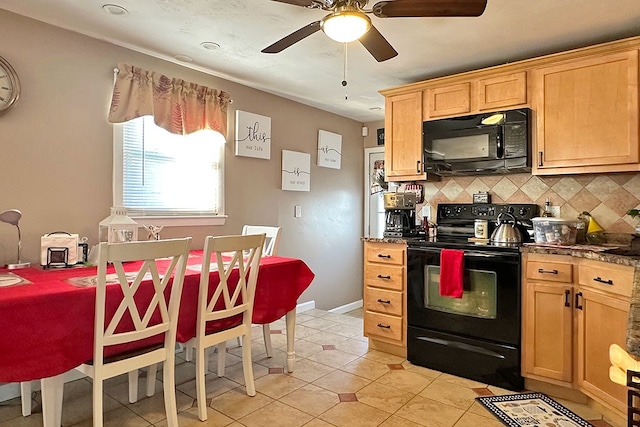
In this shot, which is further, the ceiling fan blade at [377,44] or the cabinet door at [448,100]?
the cabinet door at [448,100]

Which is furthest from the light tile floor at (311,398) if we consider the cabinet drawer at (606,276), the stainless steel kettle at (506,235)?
the stainless steel kettle at (506,235)

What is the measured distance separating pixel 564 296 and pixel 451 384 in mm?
906

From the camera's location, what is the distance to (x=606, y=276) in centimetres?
219

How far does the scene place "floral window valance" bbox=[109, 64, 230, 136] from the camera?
2.90 m

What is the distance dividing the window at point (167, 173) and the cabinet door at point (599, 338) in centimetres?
281

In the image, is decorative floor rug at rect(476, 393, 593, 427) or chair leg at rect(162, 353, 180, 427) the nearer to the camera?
chair leg at rect(162, 353, 180, 427)

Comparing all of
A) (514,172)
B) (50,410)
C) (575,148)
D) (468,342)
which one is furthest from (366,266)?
(50,410)

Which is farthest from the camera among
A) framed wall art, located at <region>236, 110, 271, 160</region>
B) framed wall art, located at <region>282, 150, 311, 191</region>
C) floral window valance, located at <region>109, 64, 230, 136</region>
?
framed wall art, located at <region>282, 150, 311, 191</region>

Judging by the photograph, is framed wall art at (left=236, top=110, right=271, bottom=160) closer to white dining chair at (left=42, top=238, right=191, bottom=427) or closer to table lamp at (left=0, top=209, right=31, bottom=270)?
table lamp at (left=0, top=209, right=31, bottom=270)

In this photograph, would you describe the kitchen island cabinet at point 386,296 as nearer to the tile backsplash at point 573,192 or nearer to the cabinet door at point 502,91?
the tile backsplash at point 573,192

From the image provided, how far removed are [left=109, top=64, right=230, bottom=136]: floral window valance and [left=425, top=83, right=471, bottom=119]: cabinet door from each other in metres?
1.77

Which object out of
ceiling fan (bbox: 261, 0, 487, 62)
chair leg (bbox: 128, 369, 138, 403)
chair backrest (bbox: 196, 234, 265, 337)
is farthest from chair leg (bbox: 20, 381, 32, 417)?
ceiling fan (bbox: 261, 0, 487, 62)

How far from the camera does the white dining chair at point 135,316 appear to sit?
1.73 meters

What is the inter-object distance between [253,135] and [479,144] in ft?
6.70
